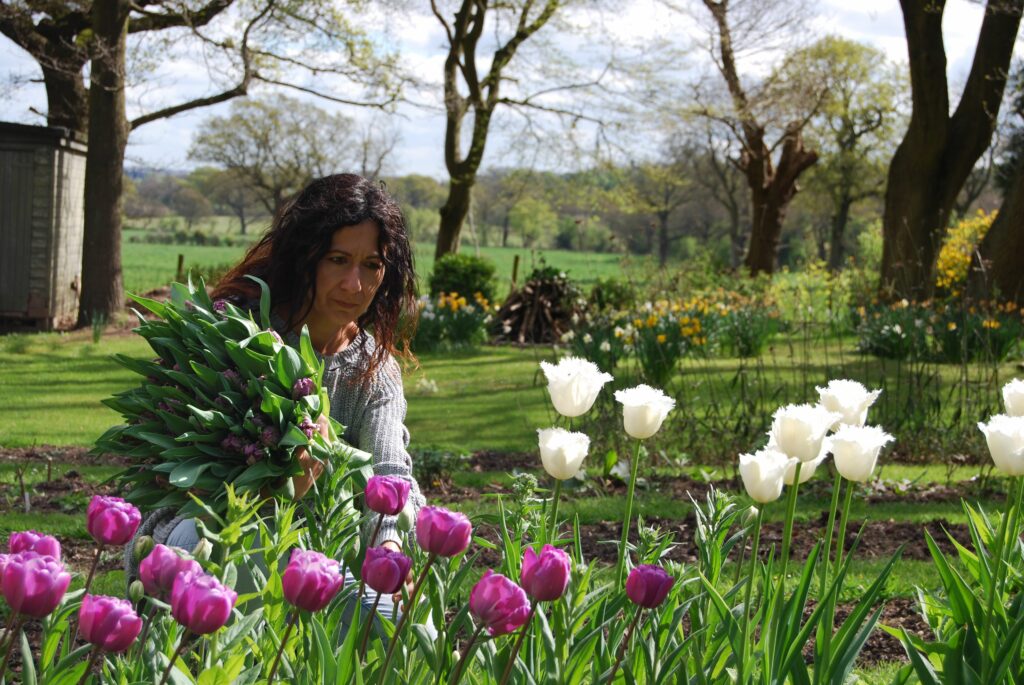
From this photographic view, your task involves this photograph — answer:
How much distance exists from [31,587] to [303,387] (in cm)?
95

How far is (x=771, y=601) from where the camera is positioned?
1668 millimetres

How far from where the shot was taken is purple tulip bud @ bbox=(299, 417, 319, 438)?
2.06 metres

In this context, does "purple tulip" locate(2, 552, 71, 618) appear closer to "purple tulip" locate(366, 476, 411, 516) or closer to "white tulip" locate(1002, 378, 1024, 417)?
"purple tulip" locate(366, 476, 411, 516)

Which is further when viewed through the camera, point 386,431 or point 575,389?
point 386,431

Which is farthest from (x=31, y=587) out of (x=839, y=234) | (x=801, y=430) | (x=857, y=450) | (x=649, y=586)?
(x=839, y=234)

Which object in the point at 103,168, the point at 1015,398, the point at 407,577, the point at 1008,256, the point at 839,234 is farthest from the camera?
the point at 839,234

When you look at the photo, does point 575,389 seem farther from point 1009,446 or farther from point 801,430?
point 1009,446

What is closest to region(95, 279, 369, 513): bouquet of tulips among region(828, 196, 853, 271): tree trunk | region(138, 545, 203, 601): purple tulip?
region(138, 545, 203, 601): purple tulip

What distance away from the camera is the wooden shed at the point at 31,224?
43.5ft

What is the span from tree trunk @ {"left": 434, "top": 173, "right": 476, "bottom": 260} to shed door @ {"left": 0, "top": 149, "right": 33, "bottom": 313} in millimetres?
7883

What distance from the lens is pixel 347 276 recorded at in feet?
9.06

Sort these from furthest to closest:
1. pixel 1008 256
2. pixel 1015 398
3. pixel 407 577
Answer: pixel 1008 256 → pixel 1015 398 → pixel 407 577

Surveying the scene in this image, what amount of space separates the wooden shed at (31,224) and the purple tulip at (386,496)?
43.3 ft

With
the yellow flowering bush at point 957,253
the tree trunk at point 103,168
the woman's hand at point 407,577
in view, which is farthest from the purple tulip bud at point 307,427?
the yellow flowering bush at point 957,253
